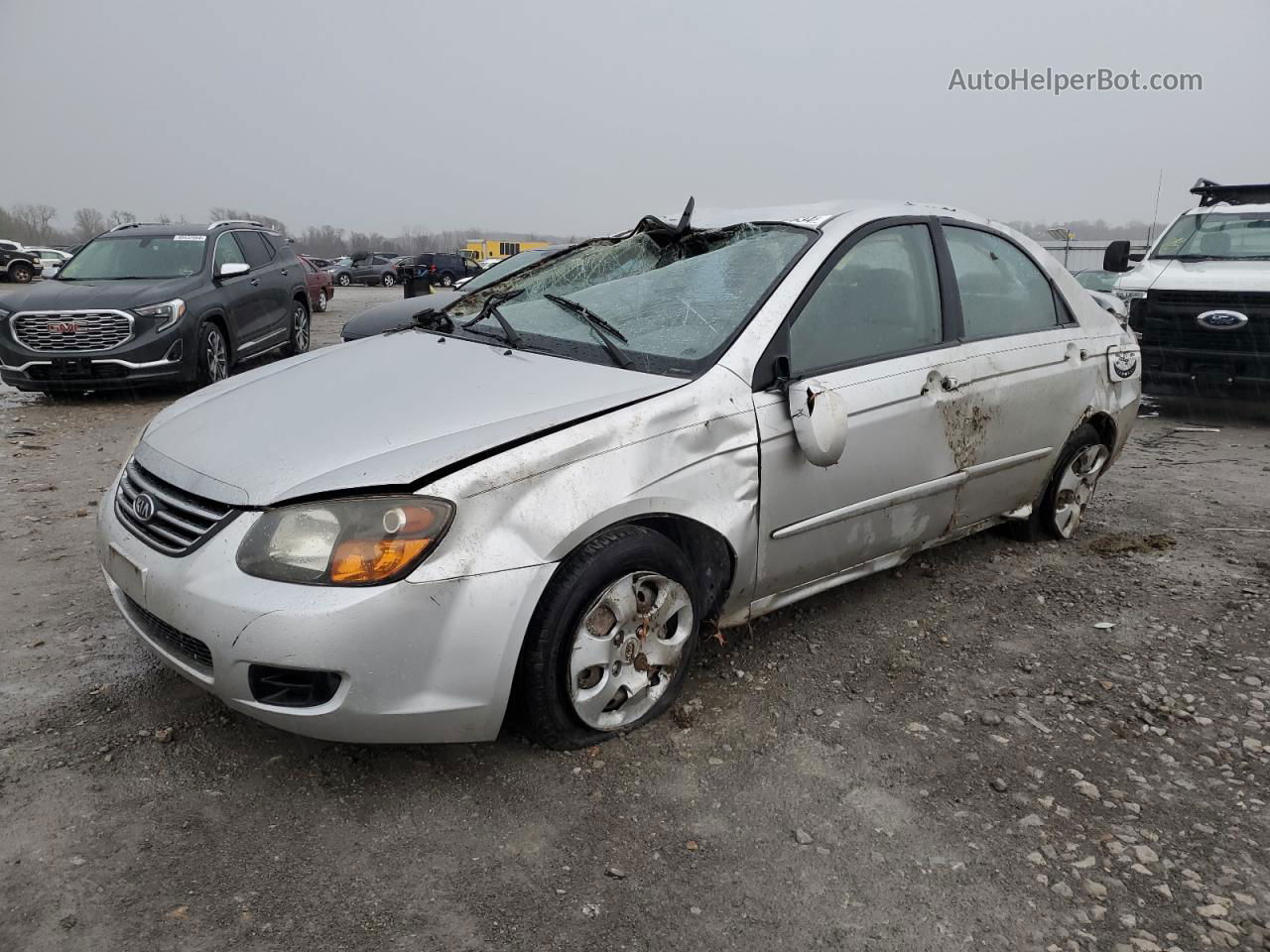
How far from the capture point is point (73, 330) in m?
8.08

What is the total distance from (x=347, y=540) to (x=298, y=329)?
9217 millimetres

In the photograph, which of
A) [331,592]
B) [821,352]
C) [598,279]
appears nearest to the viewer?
[331,592]

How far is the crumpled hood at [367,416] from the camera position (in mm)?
2434

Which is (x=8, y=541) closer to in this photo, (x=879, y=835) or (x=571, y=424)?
(x=571, y=424)

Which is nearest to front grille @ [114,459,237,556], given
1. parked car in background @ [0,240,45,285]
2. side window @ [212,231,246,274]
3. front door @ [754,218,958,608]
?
front door @ [754,218,958,608]

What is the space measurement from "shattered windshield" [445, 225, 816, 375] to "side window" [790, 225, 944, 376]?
0.60 feet

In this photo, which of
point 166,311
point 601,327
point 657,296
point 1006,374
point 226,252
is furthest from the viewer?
point 226,252

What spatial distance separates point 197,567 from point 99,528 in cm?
72

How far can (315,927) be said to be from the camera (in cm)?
205

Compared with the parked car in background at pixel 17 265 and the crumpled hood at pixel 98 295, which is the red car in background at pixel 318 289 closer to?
the crumpled hood at pixel 98 295

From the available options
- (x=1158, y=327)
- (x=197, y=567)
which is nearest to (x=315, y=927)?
(x=197, y=567)

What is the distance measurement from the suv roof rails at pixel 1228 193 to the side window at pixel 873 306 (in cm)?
680

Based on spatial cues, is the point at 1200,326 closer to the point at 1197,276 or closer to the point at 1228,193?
the point at 1197,276

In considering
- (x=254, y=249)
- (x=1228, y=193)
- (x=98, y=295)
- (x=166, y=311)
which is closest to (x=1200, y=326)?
(x=1228, y=193)
